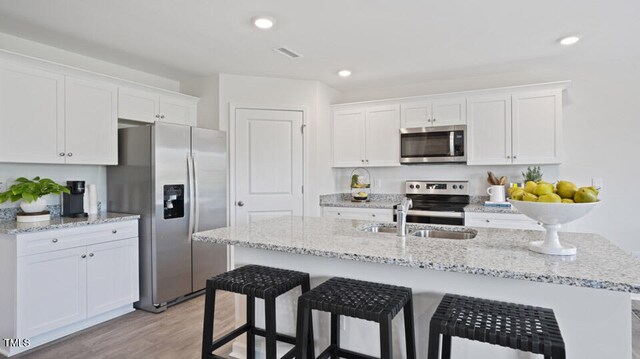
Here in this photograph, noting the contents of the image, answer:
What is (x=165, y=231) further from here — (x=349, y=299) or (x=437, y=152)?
(x=437, y=152)

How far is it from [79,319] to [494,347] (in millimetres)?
2845

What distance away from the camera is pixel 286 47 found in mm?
3082

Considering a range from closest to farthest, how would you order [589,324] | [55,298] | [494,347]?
[589,324] < [494,347] < [55,298]

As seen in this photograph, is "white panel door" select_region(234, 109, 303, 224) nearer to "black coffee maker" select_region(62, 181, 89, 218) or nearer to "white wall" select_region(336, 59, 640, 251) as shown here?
"black coffee maker" select_region(62, 181, 89, 218)

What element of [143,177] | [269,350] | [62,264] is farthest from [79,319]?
[269,350]

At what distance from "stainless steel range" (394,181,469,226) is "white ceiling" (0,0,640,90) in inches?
51.9

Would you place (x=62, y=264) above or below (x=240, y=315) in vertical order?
above

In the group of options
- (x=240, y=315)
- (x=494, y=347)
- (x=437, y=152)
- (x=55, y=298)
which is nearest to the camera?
(x=494, y=347)

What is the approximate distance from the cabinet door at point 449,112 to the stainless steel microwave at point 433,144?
0.21 ft

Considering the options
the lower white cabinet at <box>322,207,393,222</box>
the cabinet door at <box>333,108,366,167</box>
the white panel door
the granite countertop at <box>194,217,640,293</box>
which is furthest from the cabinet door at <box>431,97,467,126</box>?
the granite countertop at <box>194,217,640,293</box>

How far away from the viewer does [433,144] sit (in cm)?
393

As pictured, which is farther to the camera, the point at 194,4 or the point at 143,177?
the point at 143,177

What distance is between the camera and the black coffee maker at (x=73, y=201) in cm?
298

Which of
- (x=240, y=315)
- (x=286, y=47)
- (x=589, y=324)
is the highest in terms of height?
(x=286, y=47)
